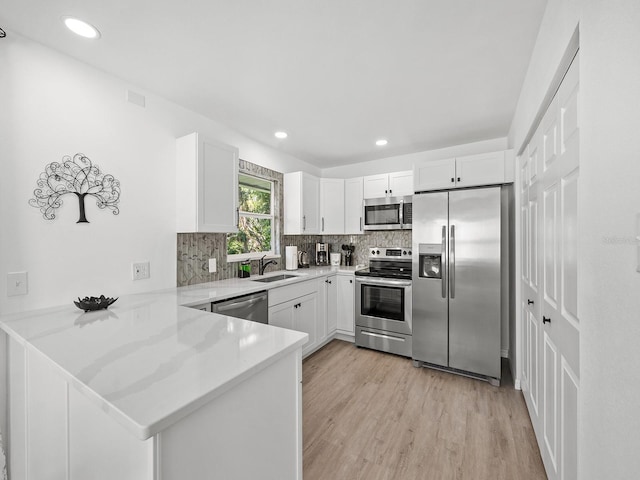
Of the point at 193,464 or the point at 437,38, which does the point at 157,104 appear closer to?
the point at 437,38

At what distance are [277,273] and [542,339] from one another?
2548 millimetres

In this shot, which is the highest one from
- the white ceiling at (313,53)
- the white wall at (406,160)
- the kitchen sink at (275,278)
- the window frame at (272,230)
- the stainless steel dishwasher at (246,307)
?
the white ceiling at (313,53)

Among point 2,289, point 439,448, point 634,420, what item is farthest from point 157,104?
point 439,448

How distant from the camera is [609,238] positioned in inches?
30.5

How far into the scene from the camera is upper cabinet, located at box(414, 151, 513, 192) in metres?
2.72

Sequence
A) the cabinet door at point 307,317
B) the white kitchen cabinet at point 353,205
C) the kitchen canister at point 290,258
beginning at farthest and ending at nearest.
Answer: the white kitchen cabinet at point 353,205, the kitchen canister at point 290,258, the cabinet door at point 307,317

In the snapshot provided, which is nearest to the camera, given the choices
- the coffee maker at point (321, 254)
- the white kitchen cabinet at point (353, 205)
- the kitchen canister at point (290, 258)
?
the kitchen canister at point (290, 258)

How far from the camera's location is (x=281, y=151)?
12.6 feet

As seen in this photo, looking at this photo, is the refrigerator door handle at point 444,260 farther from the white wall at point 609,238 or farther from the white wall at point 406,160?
the white wall at point 609,238

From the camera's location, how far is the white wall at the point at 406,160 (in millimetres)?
3398

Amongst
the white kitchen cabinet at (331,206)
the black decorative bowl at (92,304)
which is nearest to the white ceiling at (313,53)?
the white kitchen cabinet at (331,206)

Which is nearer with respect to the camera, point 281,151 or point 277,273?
point 277,273

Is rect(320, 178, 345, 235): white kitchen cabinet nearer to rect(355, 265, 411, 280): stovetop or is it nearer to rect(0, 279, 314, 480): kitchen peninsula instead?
rect(355, 265, 411, 280): stovetop

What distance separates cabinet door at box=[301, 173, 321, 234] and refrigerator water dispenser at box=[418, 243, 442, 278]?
1523mm
